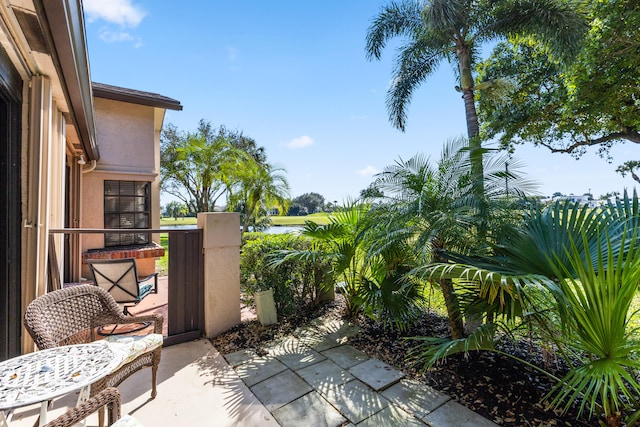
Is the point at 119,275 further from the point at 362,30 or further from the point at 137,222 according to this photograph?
the point at 362,30

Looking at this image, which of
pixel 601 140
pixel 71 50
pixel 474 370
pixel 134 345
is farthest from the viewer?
pixel 601 140

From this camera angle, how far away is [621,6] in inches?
272

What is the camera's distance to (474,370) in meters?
3.12

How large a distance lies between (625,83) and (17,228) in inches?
541

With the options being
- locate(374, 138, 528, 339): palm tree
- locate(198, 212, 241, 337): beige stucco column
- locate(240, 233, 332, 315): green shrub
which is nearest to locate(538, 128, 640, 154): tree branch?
locate(374, 138, 528, 339): palm tree

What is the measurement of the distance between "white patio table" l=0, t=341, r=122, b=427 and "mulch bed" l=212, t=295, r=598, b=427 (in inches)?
76.5

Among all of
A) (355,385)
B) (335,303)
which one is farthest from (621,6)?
(355,385)

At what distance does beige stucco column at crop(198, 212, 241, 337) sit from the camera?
4.13 metres

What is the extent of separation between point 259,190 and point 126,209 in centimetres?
797

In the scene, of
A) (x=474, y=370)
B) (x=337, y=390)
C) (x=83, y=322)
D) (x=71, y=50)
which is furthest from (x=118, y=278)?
(x=474, y=370)

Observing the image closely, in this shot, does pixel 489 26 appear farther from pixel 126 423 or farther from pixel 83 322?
pixel 83 322

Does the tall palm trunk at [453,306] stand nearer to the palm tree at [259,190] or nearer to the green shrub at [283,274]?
→ the green shrub at [283,274]

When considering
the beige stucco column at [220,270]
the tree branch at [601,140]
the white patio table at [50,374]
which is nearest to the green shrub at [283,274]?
the beige stucco column at [220,270]

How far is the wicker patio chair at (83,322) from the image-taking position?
230 cm
